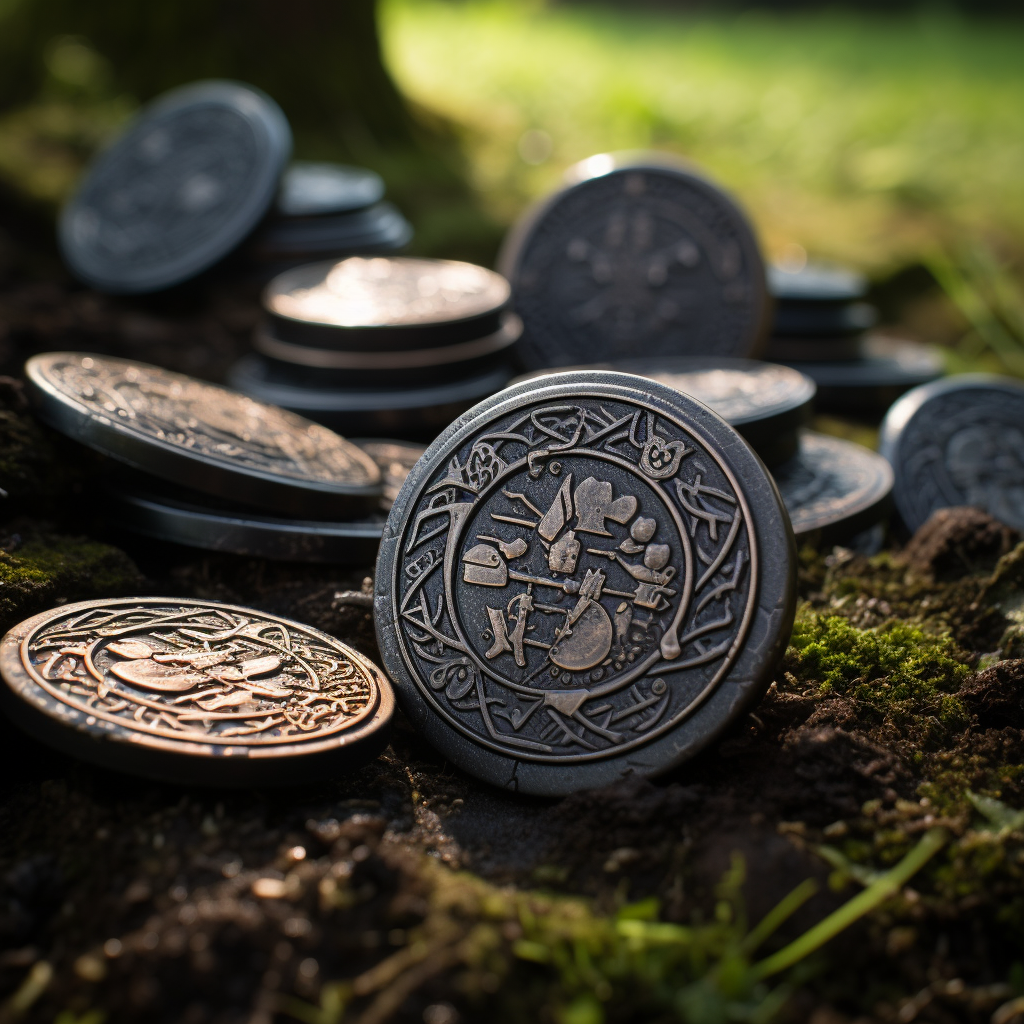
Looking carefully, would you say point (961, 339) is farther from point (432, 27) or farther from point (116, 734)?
point (432, 27)

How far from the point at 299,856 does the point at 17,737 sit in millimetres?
1054

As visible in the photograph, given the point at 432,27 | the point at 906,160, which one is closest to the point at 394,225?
the point at 906,160

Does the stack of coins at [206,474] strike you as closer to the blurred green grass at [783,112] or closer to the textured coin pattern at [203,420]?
the textured coin pattern at [203,420]

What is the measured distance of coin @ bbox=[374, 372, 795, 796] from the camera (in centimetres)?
259

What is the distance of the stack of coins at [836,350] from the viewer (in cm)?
595

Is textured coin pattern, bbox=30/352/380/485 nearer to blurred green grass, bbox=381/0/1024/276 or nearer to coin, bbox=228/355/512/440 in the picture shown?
coin, bbox=228/355/512/440

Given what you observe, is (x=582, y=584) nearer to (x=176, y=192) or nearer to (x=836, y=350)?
(x=836, y=350)

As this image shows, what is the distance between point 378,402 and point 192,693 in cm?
239

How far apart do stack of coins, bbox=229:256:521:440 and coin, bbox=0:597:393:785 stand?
75.4 inches

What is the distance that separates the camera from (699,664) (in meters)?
2.59

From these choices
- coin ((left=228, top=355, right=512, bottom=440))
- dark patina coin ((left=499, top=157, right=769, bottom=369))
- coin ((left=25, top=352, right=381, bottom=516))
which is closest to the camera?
coin ((left=25, top=352, right=381, bottom=516))

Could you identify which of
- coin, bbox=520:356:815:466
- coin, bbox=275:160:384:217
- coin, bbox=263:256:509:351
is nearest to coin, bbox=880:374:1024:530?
coin, bbox=520:356:815:466

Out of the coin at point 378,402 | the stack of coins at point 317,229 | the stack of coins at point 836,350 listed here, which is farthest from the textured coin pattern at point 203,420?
the stack of coins at point 836,350

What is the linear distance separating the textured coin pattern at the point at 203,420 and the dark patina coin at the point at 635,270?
202 centimetres
